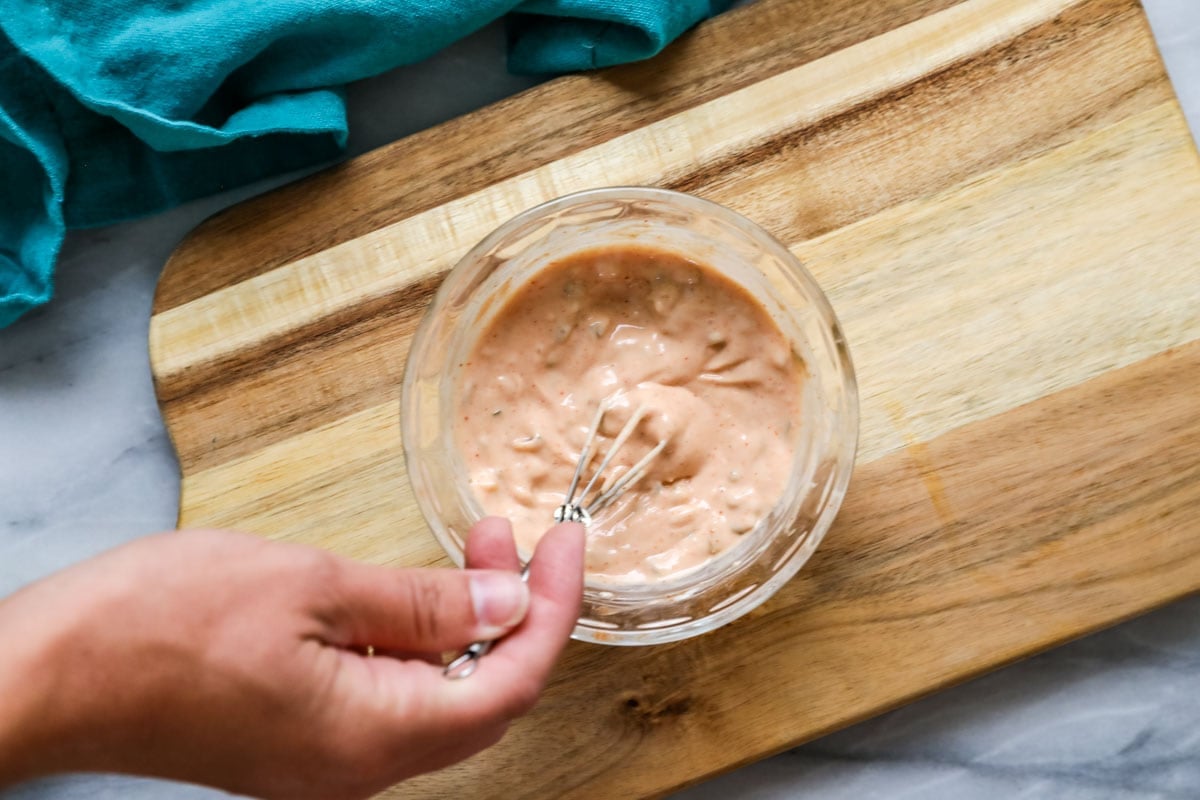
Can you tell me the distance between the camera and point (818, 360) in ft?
4.52

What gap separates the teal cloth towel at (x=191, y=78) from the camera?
1.45 metres

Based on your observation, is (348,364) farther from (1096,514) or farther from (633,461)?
(1096,514)

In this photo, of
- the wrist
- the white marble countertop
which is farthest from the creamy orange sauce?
the wrist

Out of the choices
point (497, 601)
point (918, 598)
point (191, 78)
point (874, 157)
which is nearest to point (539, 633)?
point (497, 601)

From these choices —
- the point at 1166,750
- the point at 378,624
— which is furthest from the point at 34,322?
the point at 1166,750

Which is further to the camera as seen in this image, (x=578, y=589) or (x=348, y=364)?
(x=348, y=364)

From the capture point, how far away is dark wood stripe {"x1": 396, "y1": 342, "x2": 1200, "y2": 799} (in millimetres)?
1417

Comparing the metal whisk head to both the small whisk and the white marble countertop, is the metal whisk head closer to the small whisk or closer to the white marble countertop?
the small whisk

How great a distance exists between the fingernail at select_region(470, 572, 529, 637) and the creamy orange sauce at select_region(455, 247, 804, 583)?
0.28m

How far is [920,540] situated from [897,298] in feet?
1.08

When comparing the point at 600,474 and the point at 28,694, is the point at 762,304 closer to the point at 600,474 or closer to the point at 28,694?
the point at 600,474

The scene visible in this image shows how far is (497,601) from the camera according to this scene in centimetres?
108

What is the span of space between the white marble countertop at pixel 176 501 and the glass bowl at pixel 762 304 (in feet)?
1.11

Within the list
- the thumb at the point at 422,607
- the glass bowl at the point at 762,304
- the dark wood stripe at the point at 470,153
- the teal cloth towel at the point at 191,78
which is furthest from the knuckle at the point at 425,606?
the teal cloth towel at the point at 191,78
